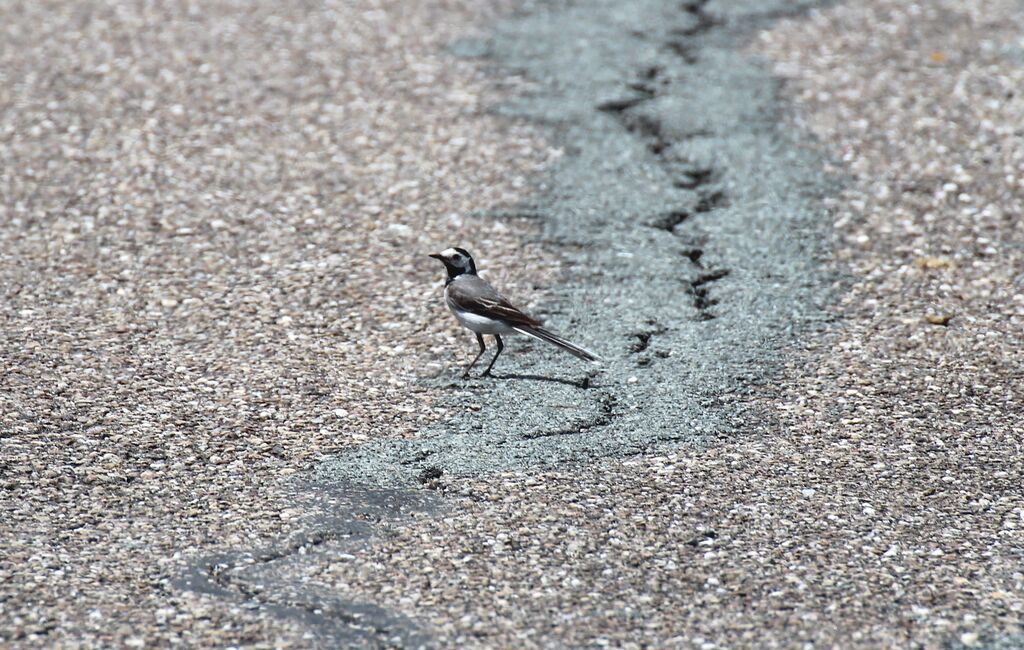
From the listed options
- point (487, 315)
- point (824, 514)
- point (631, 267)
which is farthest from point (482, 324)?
point (824, 514)

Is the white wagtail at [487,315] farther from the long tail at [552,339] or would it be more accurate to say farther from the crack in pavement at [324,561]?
the crack in pavement at [324,561]

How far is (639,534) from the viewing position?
14.3ft

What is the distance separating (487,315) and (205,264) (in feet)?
5.97

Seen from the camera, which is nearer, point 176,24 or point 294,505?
point 294,505

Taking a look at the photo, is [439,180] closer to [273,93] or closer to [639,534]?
[273,93]

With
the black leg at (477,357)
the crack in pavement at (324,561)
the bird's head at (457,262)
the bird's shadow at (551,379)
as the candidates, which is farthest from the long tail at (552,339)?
the crack in pavement at (324,561)

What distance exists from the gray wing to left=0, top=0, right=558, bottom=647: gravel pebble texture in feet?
1.08

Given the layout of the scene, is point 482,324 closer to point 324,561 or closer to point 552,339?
point 552,339

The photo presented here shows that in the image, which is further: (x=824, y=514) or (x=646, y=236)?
(x=646, y=236)

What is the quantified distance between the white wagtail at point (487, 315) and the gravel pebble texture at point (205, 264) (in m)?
0.28

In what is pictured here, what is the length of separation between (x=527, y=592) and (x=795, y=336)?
2350 mm

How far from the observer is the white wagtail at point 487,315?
5.41 meters

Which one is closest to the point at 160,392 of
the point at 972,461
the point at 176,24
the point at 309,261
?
the point at 309,261

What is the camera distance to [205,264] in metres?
6.44
